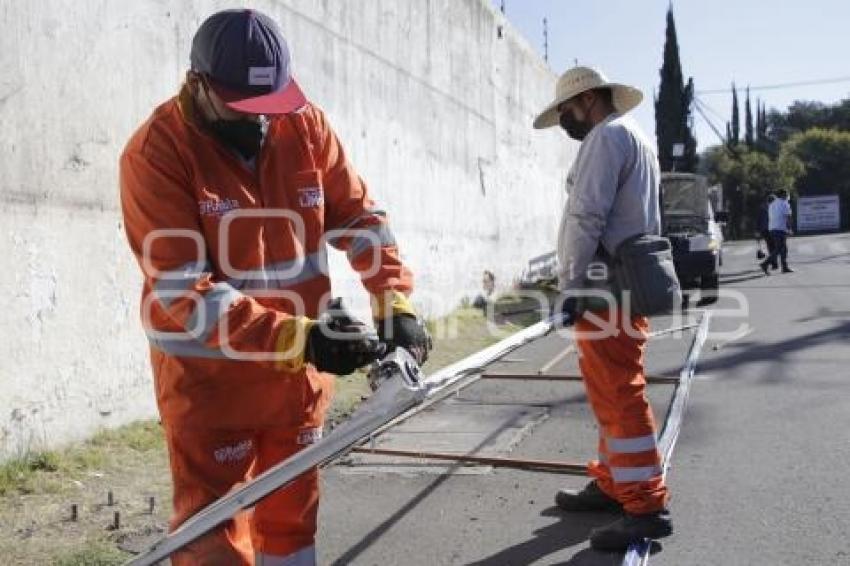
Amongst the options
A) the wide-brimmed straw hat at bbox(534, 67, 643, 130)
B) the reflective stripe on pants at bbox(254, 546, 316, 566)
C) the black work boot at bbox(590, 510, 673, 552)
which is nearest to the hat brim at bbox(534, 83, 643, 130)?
the wide-brimmed straw hat at bbox(534, 67, 643, 130)

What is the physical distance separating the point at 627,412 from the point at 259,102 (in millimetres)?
2327

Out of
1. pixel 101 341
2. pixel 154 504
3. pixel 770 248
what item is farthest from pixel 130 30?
pixel 770 248

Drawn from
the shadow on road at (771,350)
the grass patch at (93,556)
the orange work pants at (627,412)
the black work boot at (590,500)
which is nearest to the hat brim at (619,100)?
the orange work pants at (627,412)

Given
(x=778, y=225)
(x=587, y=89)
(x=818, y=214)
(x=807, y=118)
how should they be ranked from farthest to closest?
1. (x=807, y=118)
2. (x=818, y=214)
3. (x=778, y=225)
4. (x=587, y=89)

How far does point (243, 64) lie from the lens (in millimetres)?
2369

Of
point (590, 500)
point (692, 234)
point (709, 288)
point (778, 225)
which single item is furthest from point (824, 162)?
point (590, 500)

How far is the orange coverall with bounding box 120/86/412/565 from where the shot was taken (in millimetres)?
2307

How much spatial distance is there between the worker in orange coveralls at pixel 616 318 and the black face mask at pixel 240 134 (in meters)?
1.87

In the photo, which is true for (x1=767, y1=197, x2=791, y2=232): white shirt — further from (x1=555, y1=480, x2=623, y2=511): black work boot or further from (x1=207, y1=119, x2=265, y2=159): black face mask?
(x1=207, y1=119, x2=265, y2=159): black face mask

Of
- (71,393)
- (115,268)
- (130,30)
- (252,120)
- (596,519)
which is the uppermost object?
(130,30)

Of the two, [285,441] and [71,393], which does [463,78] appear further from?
[285,441]

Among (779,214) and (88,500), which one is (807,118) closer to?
(779,214)

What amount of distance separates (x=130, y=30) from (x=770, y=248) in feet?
56.8

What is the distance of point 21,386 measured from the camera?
493 cm
